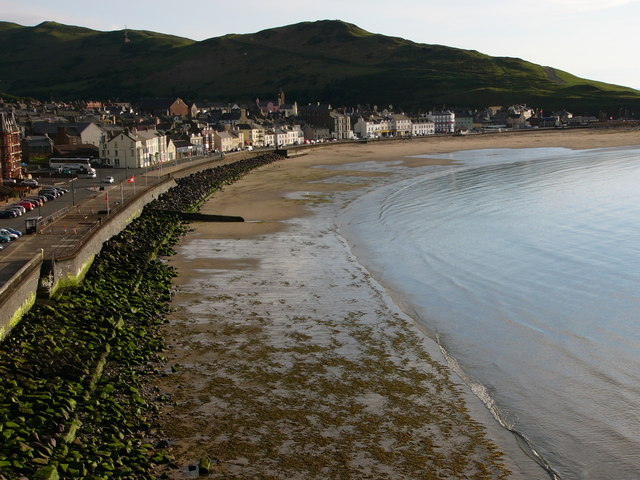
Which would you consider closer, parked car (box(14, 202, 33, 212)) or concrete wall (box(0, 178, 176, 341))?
concrete wall (box(0, 178, 176, 341))

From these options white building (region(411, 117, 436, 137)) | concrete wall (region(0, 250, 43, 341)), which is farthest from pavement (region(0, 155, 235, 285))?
white building (region(411, 117, 436, 137))

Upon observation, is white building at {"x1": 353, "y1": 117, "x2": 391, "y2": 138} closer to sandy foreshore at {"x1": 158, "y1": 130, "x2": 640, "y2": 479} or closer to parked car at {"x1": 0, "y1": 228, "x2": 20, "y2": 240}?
sandy foreshore at {"x1": 158, "y1": 130, "x2": 640, "y2": 479}

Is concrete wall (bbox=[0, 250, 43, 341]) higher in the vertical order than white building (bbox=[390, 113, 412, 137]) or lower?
lower

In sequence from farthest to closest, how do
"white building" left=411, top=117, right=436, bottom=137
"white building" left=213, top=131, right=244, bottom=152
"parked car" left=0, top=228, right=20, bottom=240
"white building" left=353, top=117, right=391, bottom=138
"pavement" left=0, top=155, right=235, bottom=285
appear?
"white building" left=411, top=117, right=436, bottom=137
"white building" left=353, top=117, right=391, bottom=138
"white building" left=213, top=131, right=244, bottom=152
"parked car" left=0, top=228, right=20, bottom=240
"pavement" left=0, top=155, right=235, bottom=285

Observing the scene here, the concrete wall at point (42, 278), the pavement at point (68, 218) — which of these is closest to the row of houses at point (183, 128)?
the pavement at point (68, 218)

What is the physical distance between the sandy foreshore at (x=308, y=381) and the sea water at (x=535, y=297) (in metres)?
1.10

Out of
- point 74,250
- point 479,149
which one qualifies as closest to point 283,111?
point 479,149

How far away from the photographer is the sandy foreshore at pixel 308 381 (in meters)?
17.2

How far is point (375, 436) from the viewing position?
18297mm

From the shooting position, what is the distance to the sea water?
1891 cm

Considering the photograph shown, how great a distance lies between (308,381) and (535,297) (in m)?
12.6

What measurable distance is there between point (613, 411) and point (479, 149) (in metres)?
107

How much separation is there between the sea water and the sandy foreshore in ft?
3.61

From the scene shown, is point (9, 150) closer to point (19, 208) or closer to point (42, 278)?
point (19, 208)
